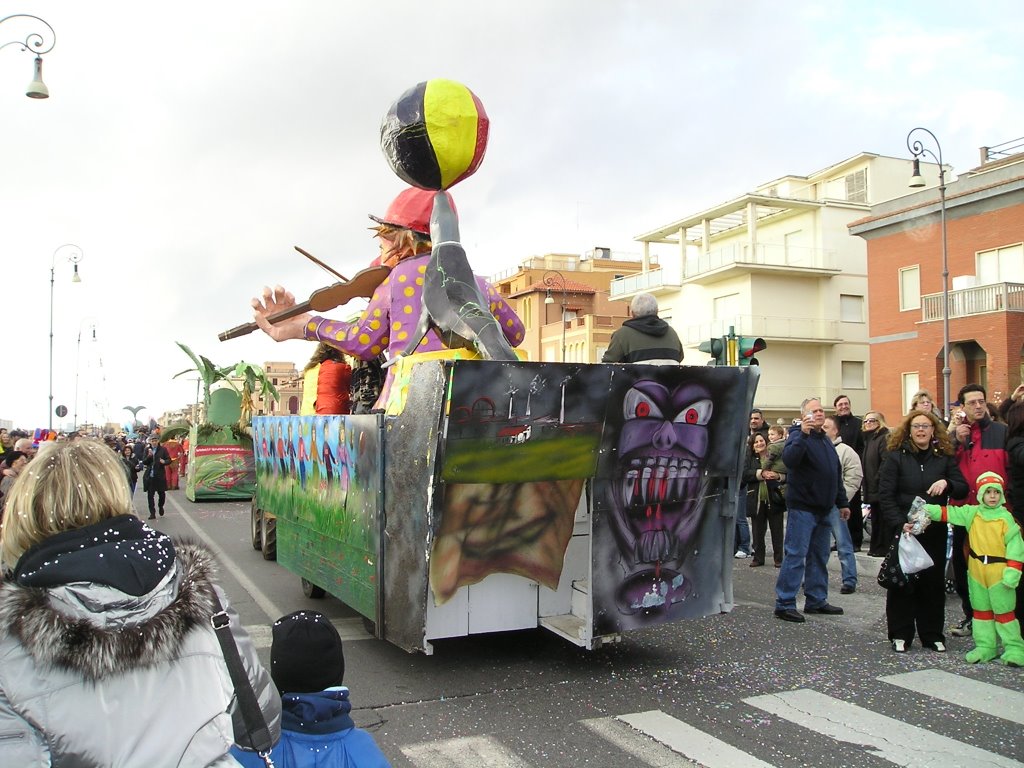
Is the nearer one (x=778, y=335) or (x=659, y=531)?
(x=659, y=531)

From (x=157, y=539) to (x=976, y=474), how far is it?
7395 millimetres

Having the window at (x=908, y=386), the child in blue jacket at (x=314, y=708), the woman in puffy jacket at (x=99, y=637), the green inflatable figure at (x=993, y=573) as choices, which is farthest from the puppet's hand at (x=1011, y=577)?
the window at (x=908, y=386)

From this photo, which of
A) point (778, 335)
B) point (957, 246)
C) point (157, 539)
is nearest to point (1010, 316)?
point (957, 246)

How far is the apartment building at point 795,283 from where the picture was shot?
1502 inches

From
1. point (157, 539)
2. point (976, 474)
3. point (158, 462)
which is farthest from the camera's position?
point (158, 462)

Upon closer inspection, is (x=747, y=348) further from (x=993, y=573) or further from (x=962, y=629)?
(x=962, y=629)

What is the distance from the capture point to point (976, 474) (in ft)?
24.9

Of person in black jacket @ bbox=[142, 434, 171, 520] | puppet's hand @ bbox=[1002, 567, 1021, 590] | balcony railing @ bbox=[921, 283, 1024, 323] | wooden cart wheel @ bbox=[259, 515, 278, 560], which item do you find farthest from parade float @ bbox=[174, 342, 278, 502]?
balcony railing @ bbox=[921, 283, 1024, 323]

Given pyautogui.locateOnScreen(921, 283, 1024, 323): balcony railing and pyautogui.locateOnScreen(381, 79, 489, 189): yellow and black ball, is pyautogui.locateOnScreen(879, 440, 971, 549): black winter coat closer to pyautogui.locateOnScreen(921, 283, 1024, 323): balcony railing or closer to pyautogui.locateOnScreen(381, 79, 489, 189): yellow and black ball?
pyautogui.locateOnScreen(381, 79, 489, 189): yellow and black ball

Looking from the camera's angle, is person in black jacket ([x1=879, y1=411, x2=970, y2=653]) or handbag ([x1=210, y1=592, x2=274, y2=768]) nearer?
handbag ([x1=210, y1=592, x2=274, y2=768])

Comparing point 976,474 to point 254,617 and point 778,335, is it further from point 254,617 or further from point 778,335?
point 778,335

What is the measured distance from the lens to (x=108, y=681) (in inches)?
72.1

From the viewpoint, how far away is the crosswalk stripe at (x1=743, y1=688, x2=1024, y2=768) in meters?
4.43

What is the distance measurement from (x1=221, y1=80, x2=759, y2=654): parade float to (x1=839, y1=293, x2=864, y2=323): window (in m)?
36.0
